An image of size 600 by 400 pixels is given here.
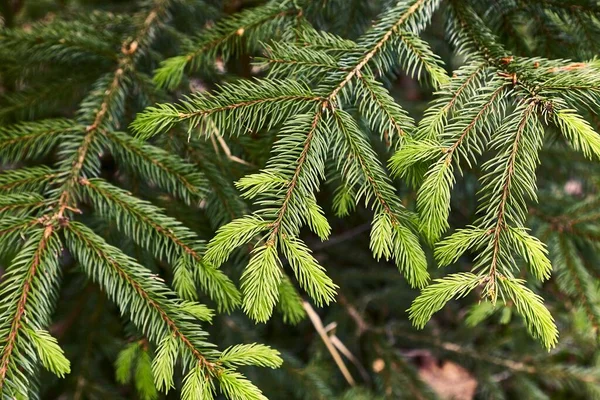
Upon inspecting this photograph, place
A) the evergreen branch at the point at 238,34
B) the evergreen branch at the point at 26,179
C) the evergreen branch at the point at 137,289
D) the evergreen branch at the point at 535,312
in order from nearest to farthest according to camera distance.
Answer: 1. the evergreen branch at the point at 535,312
2. the evergreen branch at the point at 137,289
3. the evergreen branch at the point at 26,179
4. the evergreen branch at the point at 238,34

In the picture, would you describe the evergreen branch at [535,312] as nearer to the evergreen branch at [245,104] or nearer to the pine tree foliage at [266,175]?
the pine tree foliage at [266,175]

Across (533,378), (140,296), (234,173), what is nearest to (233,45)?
(234,173)

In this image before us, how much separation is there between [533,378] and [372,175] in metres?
1.61

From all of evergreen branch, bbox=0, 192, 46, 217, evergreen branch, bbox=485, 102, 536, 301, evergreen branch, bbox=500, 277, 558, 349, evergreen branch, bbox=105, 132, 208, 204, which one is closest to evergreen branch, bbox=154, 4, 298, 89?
evergreen branch, bbox=105, 132, 208, 204

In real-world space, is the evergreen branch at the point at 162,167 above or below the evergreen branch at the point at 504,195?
below

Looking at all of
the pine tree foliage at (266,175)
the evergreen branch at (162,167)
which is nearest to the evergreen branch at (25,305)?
the pine tree foliage at (266,175)

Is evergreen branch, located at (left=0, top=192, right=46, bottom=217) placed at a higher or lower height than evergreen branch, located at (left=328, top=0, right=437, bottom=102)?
lower

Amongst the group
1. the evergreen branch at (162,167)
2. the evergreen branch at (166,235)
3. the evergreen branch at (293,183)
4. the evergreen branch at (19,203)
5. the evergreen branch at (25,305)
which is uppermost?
the evergreen branch at (293,183)

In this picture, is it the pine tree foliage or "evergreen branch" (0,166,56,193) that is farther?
"evergreen branch" (0,166,56,193)

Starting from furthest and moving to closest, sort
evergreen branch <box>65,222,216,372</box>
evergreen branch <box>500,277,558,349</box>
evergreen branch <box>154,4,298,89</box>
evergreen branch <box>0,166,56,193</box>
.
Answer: evergreen branch <box>154,4,298,89</box> < evergreen branch <box>0,166,56,193</box> < evergreen branch <box>65,222,216,372</box> < evergreen branch <box>500,277,558,349</box>

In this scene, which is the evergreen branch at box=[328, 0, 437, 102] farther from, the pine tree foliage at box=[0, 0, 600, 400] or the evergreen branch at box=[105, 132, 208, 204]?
the evergreen branch at box=[105, 132, 208, 204]

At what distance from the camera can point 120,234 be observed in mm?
1476

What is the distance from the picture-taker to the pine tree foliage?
0.99 metres

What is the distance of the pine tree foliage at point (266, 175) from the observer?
99 cm
